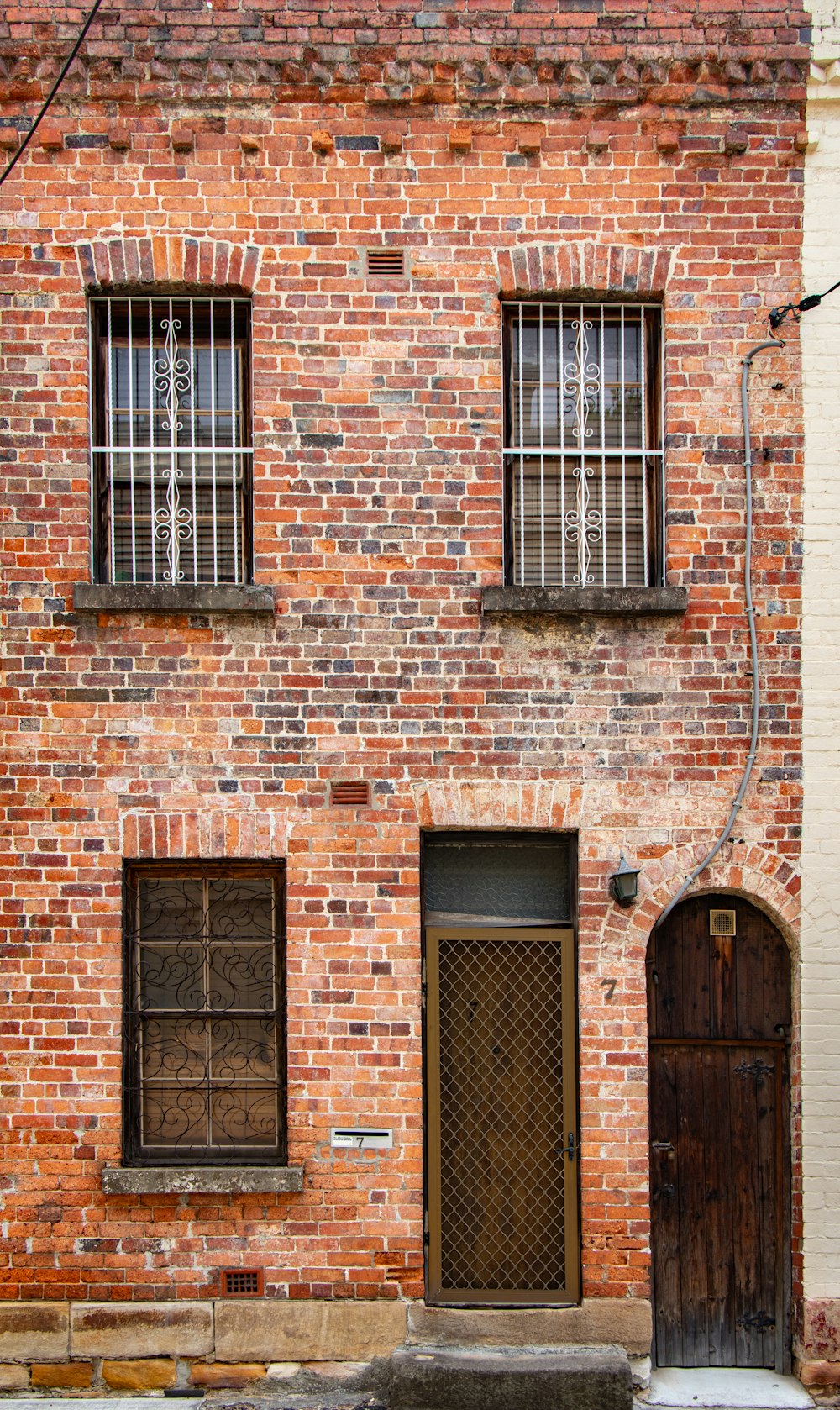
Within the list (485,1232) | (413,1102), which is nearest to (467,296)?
(413,1102)

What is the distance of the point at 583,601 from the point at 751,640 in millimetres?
999

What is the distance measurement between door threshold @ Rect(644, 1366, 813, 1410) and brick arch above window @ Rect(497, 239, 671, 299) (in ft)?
20.0

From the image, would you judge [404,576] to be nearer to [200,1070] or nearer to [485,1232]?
[200,1070]

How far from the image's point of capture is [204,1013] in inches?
234

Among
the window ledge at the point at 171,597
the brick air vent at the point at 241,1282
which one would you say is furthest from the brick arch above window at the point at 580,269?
the brick air vent at the point at 241,1282

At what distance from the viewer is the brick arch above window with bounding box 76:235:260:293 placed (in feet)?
19.5

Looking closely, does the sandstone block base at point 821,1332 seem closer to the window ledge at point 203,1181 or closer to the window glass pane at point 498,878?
the window glass pane at point 498,878

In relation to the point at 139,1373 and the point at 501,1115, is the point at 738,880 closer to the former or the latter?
the point at 501,1115

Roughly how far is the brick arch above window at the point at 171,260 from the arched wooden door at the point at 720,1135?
445 cm

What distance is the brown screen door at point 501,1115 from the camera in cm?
585

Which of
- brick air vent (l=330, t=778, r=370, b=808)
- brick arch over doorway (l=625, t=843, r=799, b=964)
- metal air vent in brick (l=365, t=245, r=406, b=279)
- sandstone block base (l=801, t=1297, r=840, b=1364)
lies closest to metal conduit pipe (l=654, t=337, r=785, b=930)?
brick arch over doorway (l=625, t=843, r=799, b=964)

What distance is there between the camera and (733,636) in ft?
19.8

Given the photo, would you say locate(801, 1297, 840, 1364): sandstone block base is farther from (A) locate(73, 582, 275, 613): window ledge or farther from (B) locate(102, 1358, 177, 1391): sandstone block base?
(A) locate(73, 582, 275, 613): window ledge

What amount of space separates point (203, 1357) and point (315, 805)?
3041mm
